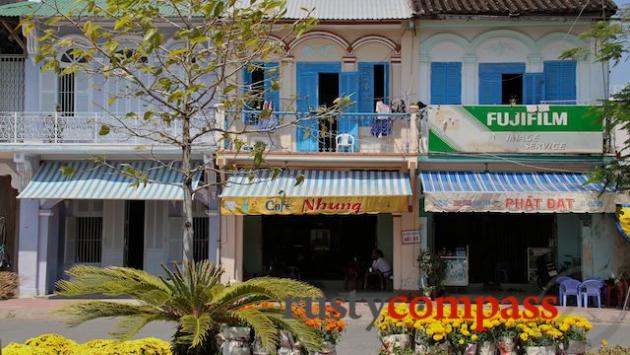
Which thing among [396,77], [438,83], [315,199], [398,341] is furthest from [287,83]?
[398,341]

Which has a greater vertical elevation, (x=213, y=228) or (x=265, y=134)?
(x=265, y=134)

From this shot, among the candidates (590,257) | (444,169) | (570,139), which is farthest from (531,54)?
(590,257)

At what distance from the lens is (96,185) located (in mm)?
16859

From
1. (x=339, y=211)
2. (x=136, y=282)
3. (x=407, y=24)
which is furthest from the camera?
(x=407, y=24)

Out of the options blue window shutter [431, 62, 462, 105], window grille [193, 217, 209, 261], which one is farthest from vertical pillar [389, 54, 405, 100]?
window grille [193, 217, 209, 261]

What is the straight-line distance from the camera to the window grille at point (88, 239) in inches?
753

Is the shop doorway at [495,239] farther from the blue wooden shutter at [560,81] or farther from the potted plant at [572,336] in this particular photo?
the potted plant at [572,336]

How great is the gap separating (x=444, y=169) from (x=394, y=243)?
2.24m

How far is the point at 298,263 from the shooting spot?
1997 cm

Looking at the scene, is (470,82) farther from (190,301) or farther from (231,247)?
(190,301)

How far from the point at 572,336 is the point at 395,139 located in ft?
31.5

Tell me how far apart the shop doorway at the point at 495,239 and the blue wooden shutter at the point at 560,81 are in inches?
130

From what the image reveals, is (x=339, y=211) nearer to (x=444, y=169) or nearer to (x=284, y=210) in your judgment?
(x=284, y=210)

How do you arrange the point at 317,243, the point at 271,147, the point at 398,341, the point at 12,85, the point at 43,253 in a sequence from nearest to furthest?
the point at 398,341
the point at 271,147
the point at 43,253
the point at 12,85
the point at 317,243
